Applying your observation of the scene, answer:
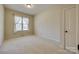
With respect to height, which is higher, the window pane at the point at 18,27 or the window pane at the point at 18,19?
the window pane at the point at 18,19

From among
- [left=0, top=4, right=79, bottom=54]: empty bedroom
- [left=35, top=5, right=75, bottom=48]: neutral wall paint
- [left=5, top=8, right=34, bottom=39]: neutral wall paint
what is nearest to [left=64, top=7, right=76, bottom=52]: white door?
[left=0, top=4, right=79, bottom=54]: empty bedroom

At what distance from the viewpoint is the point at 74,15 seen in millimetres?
2273

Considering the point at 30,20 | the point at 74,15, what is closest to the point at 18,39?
the point at 30,20

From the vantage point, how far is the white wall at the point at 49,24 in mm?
2318

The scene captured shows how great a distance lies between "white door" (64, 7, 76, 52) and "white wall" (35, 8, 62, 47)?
201 millimetres

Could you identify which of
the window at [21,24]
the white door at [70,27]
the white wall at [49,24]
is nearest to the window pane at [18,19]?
the window at [21,24]

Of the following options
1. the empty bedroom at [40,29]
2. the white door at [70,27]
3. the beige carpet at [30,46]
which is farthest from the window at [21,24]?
the white door at [70,27]

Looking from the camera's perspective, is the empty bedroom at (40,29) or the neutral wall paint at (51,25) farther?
the neutral wall paint at (51,25)

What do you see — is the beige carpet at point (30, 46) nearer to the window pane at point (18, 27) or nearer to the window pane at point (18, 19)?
the window pane at point (18, 27)

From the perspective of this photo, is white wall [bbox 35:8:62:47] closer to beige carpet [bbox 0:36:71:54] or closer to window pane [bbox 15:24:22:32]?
beige carpet [bbox 0:36:71:54]

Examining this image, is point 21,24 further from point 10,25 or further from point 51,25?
point 51,25

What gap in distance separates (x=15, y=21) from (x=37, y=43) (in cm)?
76
